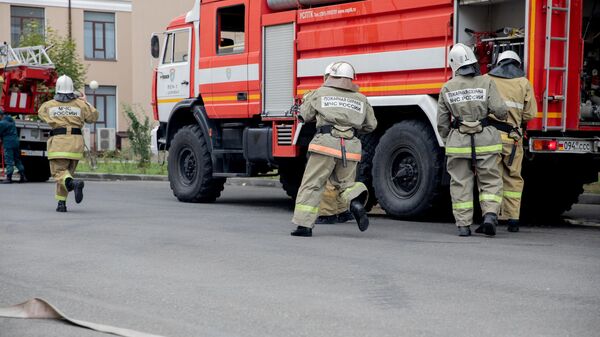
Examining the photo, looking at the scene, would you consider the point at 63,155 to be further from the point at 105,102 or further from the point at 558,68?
the point at 105,102

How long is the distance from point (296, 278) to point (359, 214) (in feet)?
8.97

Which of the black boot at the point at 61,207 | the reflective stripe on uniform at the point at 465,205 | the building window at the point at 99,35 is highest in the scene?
the building window at the point at 99,35

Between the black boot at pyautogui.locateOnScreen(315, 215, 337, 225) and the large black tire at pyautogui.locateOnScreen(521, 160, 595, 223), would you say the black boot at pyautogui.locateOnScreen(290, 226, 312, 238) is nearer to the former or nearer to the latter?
the black boot at pyautogui.locateOnScreen(315, 215, 337, 225)

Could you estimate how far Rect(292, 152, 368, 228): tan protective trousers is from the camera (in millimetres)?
9758

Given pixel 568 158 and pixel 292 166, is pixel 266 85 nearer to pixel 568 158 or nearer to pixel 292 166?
pixel 292 166

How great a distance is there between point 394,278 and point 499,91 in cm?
351

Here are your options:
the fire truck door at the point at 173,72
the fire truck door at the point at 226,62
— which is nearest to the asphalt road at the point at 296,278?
the fire truck door at the point at 226,62

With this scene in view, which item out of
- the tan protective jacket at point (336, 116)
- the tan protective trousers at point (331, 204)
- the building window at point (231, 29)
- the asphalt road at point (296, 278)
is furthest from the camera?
the building window at point (231, 29)

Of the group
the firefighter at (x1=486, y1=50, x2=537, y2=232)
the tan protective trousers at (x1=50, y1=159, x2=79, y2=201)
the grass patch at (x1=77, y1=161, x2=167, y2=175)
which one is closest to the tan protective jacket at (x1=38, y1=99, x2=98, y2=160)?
the tan protective trousers at (x1=50, y1=159, x2=79, y2=201)

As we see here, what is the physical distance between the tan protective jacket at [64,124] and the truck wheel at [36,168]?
8.12m

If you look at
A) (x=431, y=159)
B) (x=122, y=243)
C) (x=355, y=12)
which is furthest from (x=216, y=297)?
(x=355, y=12)

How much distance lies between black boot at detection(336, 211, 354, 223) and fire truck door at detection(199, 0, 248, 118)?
11.0 ft

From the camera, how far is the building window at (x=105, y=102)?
4297cm

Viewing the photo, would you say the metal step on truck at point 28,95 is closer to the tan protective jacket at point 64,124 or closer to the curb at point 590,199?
the tan protective jacket at point 64,124
